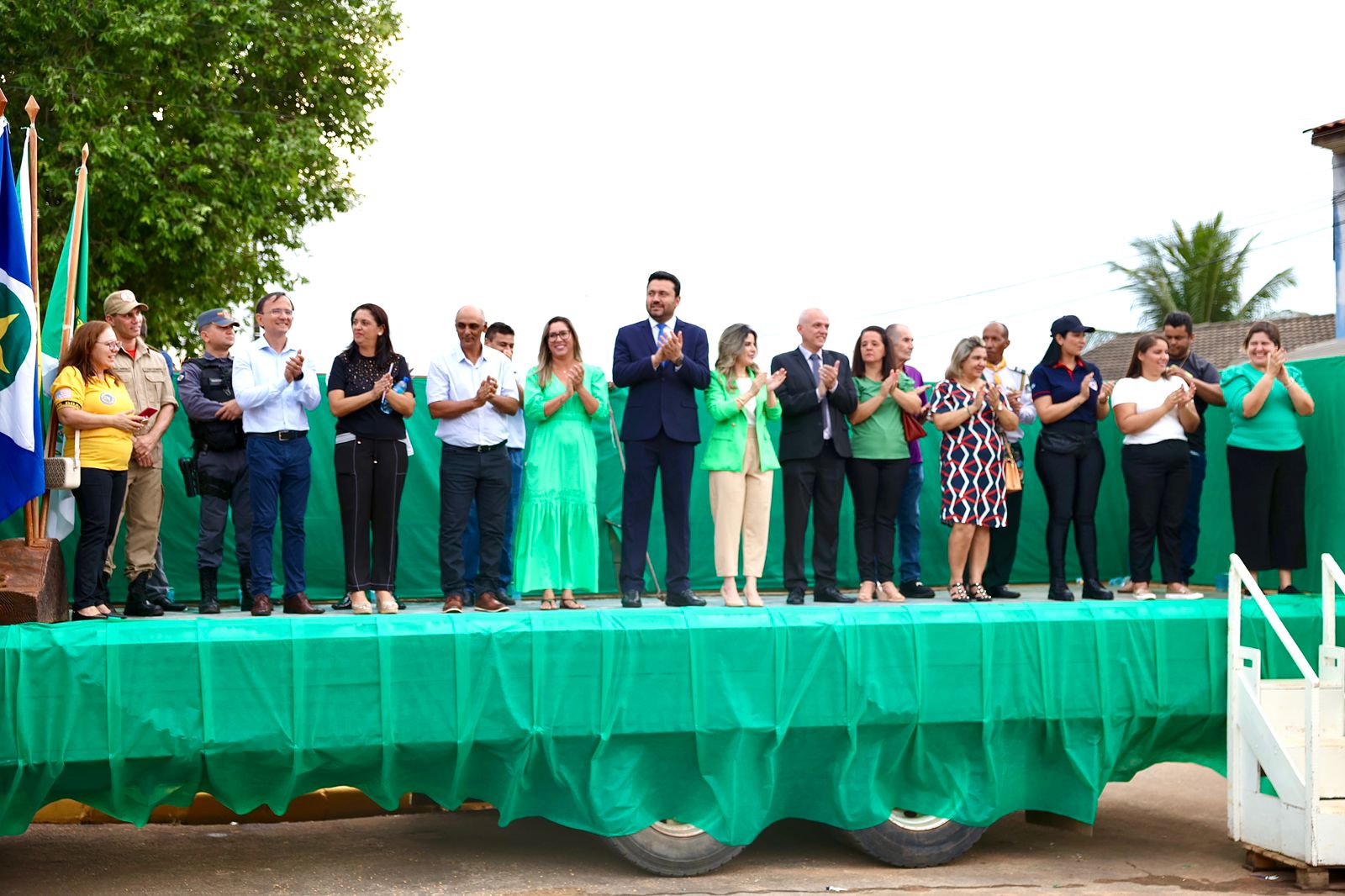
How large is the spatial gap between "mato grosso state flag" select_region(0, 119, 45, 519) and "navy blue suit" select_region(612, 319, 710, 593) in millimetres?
2616

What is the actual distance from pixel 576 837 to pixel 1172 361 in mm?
4220

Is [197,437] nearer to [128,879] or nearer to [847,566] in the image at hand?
[128,879]

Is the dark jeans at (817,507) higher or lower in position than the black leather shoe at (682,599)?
higher

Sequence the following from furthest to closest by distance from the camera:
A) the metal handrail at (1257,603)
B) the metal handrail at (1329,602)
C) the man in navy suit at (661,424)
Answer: the man in navy suit at (661,424)
the metal handrail at (1329,602)
the metal handrail at (1257,603)

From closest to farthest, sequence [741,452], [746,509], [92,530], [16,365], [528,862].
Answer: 1. [16,365]
2. [92,530]
3. [528,862]
4. [741,452]
5. [746,509]

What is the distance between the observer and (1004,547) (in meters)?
7.66

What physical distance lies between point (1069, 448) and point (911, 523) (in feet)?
3.79

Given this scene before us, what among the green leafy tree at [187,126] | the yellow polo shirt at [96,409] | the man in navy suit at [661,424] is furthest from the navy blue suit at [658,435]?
the green leafy tree at [187,126]

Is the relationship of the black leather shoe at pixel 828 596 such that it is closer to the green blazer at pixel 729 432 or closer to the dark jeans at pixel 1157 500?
the green blazer at pixel 729 432

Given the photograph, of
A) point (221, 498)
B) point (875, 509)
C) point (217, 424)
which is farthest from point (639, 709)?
point (217, 424)

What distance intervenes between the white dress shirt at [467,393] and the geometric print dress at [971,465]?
237 cm

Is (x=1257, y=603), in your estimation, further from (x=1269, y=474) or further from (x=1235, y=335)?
(x=1235, y=335)

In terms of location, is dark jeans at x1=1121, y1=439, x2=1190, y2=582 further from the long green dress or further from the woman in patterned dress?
the long green dress

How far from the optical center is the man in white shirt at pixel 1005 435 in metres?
7.58
